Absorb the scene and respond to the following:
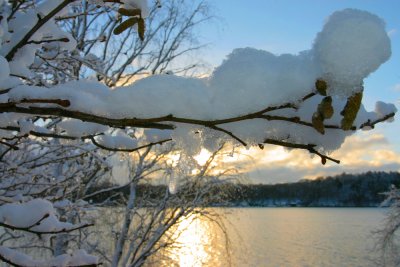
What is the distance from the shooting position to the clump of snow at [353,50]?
74 centimetres

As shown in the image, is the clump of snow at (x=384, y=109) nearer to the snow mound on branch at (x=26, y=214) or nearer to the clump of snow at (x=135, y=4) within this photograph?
the clump of snow at (x=135, y=4)

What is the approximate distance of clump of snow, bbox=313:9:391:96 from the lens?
0.74 m

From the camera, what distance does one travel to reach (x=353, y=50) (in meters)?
0.76

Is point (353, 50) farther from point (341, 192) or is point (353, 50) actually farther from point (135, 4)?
point (341, 192)

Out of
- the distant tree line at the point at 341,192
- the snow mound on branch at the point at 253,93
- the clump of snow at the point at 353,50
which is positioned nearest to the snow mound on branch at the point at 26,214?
the snow mound on branch at the point at 253,93

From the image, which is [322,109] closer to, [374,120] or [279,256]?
[374,120]

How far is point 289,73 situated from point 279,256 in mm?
20327

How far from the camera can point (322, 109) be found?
76 cm

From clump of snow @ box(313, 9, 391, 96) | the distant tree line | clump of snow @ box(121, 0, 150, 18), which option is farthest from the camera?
the distant tree line

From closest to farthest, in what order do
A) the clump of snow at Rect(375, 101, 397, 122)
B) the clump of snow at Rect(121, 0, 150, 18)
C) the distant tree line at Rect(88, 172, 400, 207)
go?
the clump of snow at Rect(375, 101, 397, 122) → the clump of snow at Rect(121, 0, 150, 18) → the distant tree line at Rect(88, 172, 400, 207)

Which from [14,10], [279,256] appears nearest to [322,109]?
[14,10]

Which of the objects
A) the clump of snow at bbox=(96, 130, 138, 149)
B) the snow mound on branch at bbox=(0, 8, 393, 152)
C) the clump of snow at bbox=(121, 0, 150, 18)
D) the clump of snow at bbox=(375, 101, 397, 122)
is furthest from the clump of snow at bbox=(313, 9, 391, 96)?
the clump of snow at bbox=(96, 130, 138, 149)

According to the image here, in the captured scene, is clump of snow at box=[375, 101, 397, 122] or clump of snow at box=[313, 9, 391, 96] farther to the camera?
clump of snow at box=[375, 101, 397, 122]

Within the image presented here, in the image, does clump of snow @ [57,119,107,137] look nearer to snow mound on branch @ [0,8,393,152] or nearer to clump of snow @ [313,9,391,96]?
snow mound on branch @ [0,8,393,152]
